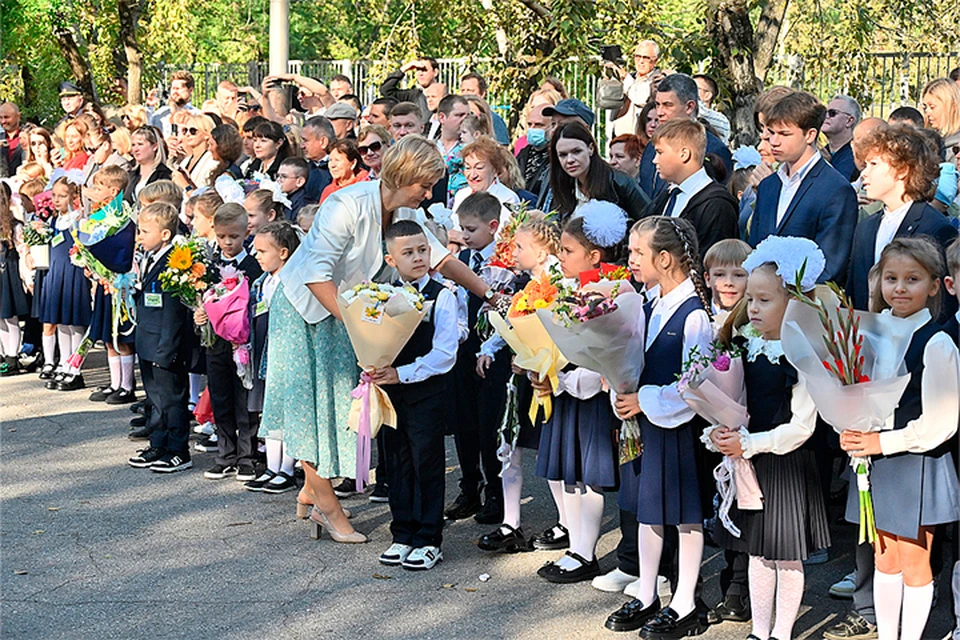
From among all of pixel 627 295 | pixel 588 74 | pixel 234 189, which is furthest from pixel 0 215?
pixel 627 295

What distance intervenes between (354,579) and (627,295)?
6.60 feet

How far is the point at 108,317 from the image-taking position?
35.1 ft

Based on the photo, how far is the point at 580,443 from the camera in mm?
6363

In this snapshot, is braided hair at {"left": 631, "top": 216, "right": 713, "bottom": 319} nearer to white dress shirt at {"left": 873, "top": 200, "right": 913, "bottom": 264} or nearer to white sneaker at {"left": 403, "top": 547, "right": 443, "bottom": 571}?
white dress shirt at {"left": 873, "top": 200, "right": 913, "bottom": 264}

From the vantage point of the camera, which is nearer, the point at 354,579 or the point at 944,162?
the point at 354,579

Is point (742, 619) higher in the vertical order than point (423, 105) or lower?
lower

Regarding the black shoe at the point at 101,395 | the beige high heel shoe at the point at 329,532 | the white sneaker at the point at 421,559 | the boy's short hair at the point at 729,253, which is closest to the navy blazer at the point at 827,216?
the boy's short hair at the point at 729,253

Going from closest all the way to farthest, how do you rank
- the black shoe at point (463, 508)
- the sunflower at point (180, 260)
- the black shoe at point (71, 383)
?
1. the black shoe at point (463, 508)
2. the sunflower at point (180, 260)
3. the black shoe at point (71, 383)

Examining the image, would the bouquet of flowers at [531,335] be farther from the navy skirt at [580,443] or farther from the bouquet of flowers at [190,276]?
the bouquet of flowers at [190,276]

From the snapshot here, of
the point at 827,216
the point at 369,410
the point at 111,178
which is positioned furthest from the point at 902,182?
the point at 111,178

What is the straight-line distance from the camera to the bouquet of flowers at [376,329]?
20.7ft

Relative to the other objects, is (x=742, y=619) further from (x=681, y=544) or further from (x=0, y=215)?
(x=0, y=215)

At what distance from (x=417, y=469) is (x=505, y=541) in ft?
2.05

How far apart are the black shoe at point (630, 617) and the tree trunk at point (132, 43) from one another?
18907mm
